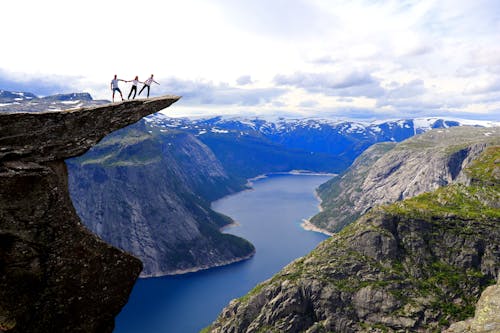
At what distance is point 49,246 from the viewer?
2055cm

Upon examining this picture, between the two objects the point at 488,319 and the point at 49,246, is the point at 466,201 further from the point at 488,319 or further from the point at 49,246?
the point at 49,246

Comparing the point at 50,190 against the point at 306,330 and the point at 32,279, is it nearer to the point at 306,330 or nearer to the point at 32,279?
the point at 32,279

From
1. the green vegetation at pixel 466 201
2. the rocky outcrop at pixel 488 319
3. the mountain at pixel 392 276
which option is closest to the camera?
the rocky outcrop at pixel 488 319

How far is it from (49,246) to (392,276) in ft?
395

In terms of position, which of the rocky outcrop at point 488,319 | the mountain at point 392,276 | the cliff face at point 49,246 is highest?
the cliff face at point 49,246

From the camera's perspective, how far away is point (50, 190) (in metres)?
20.8

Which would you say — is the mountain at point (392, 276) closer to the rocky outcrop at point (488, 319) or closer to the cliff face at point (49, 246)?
the rocky outcrop at point (488, 319)

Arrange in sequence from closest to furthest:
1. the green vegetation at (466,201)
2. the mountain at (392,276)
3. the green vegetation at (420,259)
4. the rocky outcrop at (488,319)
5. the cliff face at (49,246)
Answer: the cliff face at (49,246), the rocky outcrop at (488,319), the green vegetation at (420,259), the mountain at (392,276), the green vegetation at (466,201)

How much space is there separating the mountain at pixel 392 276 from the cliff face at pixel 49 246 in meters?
109

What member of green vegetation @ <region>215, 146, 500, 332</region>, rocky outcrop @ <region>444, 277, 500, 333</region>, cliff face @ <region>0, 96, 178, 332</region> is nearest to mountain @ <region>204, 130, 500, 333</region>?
green vegetation @ <region>215, 146, 500, 332</region>

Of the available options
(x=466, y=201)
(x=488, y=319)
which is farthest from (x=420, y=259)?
(x=488, y=319)

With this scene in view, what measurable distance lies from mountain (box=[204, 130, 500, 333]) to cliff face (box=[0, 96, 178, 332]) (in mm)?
108526

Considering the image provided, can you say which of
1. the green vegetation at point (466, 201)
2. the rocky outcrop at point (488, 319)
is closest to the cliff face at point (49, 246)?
the rocky outcrop at point (488, 319)

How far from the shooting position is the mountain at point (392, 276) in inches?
4542
